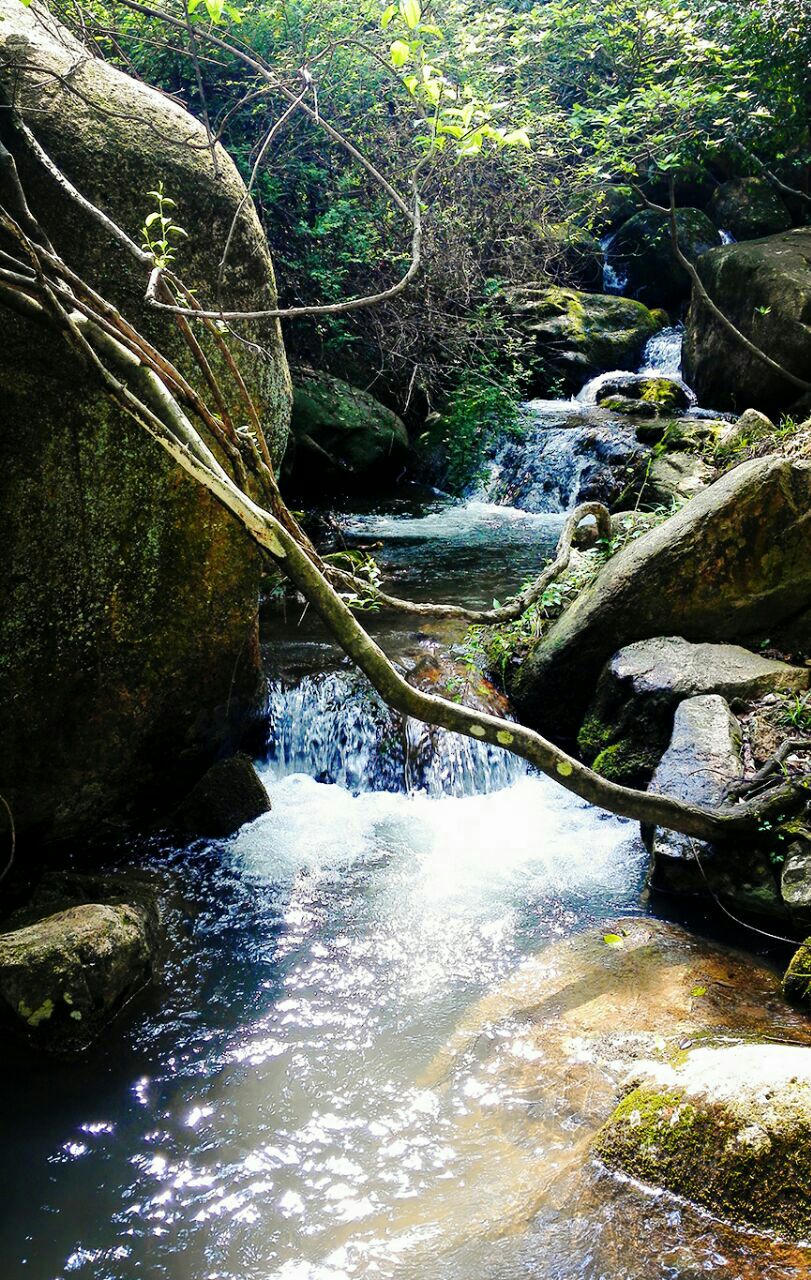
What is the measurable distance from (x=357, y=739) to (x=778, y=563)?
9.99 feet

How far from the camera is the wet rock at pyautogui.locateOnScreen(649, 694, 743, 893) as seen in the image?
4066mm

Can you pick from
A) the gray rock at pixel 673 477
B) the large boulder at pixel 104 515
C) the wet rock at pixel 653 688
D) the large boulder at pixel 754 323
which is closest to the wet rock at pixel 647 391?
the large boulder at pixel 754 323

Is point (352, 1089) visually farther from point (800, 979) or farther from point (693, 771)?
point (693, 771)

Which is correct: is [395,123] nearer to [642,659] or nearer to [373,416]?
[373,416]

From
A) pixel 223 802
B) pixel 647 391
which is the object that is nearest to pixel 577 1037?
pixel 223 802

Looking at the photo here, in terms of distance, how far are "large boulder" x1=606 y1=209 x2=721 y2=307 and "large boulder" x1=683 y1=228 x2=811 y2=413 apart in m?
2.38

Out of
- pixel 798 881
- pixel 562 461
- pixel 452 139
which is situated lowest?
pixel 798 881

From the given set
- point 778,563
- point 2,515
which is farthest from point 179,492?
point 778,563

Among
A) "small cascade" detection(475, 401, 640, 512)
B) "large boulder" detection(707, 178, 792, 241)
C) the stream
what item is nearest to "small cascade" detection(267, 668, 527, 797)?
the stream

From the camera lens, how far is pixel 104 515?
4.25 m

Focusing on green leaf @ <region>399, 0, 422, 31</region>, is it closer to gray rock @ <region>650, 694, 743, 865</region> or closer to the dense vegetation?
gray rock @ <region>650, 694, 743, 865</region>

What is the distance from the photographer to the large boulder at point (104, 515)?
13.2 feet

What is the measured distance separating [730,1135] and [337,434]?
9.05m

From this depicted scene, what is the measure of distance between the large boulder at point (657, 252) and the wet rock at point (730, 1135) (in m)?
14.9
